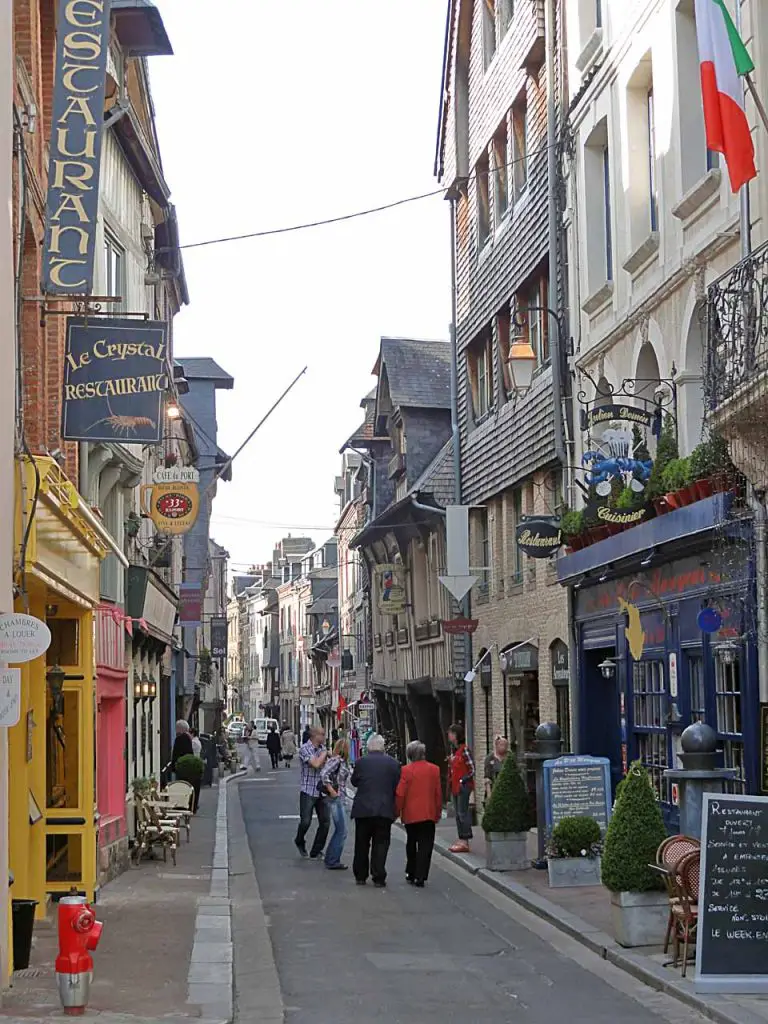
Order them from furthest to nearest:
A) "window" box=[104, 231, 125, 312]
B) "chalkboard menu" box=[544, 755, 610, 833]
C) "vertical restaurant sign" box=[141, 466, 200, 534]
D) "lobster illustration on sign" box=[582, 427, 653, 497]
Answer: "vertical restaurant sign" box=[141, 466, 200, 534] → "window" box=[104, 231, 125, 312] → "chalkboard menu" box=[544, 755, 610, 833] → "lobster illustration on sign" box=[582, 427, 653, 497]

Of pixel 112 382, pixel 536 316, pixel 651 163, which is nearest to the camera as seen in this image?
pixel 112 382

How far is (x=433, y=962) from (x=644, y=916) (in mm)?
1678

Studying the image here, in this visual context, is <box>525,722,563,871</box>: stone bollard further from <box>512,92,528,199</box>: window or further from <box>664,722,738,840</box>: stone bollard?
<box>512,92,528,199</box>: window

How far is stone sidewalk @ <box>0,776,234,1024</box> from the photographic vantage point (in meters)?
9.76

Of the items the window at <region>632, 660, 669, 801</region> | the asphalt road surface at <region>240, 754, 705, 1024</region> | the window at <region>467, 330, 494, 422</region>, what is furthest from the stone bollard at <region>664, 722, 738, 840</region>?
the window at <region>467, 330, 494, 422</region>

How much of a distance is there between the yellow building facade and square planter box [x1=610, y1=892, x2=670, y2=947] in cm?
514

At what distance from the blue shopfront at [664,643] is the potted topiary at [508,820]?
1590mm

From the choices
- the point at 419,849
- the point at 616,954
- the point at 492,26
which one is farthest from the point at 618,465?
the point at 492,26

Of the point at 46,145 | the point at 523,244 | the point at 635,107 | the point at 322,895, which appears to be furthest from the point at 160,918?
the point at 523,244

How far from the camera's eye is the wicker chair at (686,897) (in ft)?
35.2

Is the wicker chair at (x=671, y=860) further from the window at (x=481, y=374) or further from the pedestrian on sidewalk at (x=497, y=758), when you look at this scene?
the window at (x=481, y=374)

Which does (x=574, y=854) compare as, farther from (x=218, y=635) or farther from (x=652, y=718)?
(x=218, y=635)

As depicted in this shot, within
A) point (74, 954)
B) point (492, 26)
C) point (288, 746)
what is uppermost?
point (492, 26)

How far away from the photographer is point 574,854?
1599cm
